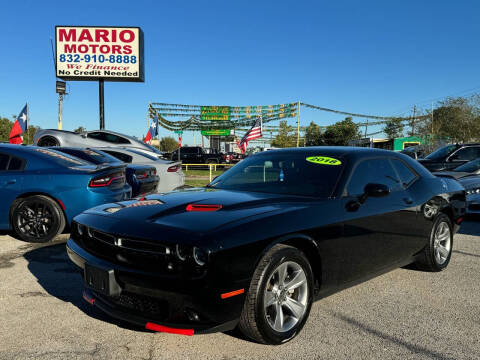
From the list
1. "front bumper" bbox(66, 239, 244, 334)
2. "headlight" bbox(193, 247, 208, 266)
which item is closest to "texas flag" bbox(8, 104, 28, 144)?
"front bumper" bbox(66, 239, 244, 334)

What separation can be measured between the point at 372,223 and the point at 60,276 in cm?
315

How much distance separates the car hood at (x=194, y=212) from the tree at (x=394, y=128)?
207 feet

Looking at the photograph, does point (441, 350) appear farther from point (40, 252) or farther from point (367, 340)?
point (40, 252)

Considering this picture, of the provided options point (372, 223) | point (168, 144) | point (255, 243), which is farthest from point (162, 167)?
point (168, 144)

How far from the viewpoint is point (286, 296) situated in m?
2.74

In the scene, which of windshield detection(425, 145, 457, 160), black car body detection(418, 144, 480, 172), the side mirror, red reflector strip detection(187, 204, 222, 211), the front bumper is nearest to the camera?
the front bumper

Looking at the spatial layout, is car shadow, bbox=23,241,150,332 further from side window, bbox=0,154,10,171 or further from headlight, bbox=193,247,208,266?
side window, bbox=0,154,10,171

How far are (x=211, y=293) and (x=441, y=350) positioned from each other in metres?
1.63

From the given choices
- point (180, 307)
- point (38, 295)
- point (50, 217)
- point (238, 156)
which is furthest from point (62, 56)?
point (238, 156)

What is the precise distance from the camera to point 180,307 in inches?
89.4

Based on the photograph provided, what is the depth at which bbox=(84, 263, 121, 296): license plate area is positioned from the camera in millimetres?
2469

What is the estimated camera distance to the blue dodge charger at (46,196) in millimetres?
5301

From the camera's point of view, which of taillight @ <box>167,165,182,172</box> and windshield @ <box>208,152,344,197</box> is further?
taillight @ <box>167,165,182,172</box>

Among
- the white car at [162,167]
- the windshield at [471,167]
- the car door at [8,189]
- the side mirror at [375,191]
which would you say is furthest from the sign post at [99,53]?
the side mirror at [375,191]
